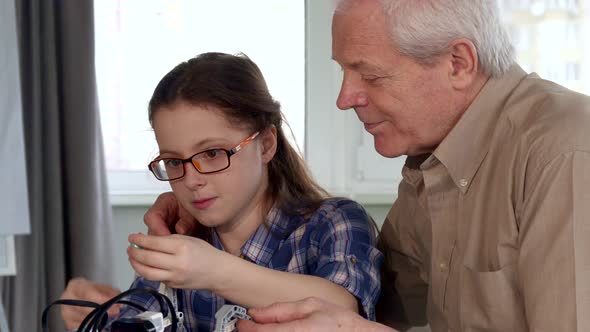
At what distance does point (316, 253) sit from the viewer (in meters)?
1.44

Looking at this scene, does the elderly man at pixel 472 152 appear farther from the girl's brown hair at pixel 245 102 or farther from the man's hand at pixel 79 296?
the man's hand at pixel 79 296

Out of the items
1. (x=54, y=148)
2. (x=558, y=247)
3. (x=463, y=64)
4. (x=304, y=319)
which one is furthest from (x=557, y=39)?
(x=304, y=319)

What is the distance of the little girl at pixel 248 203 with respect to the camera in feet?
4.24

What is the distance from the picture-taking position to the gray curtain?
309cm

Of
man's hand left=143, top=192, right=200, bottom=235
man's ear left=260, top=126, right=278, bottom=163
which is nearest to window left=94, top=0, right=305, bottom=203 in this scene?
man's hand left=143, top=192, right=200, bottom=235

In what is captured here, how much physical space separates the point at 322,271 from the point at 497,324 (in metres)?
0.30

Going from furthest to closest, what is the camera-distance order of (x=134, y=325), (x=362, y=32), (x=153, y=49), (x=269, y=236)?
(x=153, y=49) → (x=269, y=236) → (x=362, y=32) → (x=134, y=325)

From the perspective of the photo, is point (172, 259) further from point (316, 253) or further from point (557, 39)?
point (557, 39)

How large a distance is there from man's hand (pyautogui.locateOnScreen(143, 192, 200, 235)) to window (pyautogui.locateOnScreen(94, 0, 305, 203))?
167 cm

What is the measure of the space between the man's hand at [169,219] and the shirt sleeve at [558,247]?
2.38ft

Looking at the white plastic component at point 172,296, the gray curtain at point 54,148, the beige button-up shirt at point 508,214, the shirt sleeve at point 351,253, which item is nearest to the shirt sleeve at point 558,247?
the beige button-up shirt at point 508,214

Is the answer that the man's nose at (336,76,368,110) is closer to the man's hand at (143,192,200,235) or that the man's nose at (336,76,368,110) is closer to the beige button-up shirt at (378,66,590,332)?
the beige button-up shirt at (378,66,590,332)

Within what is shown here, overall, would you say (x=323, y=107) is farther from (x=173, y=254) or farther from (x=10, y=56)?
(x=173, y=254)

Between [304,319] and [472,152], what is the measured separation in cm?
44
